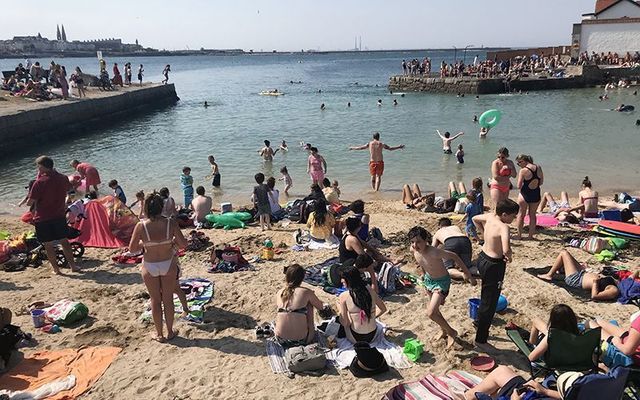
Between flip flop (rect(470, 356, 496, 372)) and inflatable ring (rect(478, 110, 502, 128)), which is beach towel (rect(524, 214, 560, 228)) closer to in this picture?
flip flop (rect(470, 356, 496, 372))

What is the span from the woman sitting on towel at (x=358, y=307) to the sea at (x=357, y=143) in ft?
30.4

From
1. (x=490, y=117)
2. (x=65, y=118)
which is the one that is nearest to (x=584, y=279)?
(x=490, y=117)

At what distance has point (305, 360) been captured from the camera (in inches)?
209

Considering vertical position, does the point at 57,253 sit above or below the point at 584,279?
below

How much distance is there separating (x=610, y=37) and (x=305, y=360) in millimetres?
50899

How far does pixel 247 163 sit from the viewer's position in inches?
768

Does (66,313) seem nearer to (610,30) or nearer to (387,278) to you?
(387,278)

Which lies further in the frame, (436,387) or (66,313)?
(66,313)

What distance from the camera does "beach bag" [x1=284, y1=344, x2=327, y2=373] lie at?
532cm

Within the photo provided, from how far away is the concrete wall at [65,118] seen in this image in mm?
21766

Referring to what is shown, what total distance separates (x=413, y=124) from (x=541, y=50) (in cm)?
3828

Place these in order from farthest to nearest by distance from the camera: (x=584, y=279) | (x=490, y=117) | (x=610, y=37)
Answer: (x=610, y=37)
(x=490, y=117)
(x=584, y=279)

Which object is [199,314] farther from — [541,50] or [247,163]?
[541,50]

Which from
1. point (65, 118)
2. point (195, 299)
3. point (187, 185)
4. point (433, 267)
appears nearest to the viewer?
point (433, 267)
